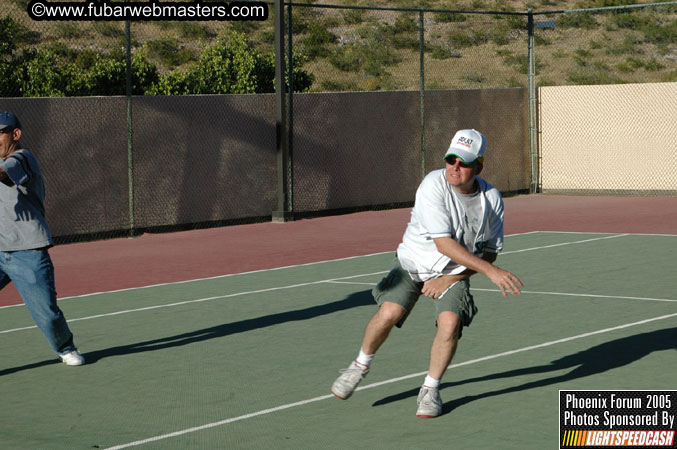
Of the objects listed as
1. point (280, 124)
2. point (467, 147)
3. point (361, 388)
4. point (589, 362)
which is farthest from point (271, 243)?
point (467, 147)

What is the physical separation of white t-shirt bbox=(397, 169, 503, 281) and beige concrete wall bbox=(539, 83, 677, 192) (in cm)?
1768

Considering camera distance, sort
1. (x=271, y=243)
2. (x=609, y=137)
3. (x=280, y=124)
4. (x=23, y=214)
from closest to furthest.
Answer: (x=23, y=214)
(x=271, y=243)
(x=280, y=124)
(x=609, y=137)

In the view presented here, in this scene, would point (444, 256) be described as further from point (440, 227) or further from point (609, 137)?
point (609, 137)

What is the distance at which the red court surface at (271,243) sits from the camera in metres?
14.4

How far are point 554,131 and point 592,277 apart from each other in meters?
12.8

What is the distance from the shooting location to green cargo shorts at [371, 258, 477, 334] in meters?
7.12

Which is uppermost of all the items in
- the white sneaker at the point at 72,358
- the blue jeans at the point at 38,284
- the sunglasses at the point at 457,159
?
the sunglasses at the point at 457,159

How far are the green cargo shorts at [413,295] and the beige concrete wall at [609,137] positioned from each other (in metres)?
17.8

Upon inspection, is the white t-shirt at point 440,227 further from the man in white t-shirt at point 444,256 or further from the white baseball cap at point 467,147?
the white baseball cap at point 467,147

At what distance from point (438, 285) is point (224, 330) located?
Result: 3.66m

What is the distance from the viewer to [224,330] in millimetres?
10469

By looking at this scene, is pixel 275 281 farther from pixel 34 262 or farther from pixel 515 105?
pixel 515 105

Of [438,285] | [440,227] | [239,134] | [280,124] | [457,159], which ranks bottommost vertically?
[438,285]

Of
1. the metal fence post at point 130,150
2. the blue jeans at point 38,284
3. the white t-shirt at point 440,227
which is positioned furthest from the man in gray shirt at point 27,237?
the metal fence post at point 130,150
